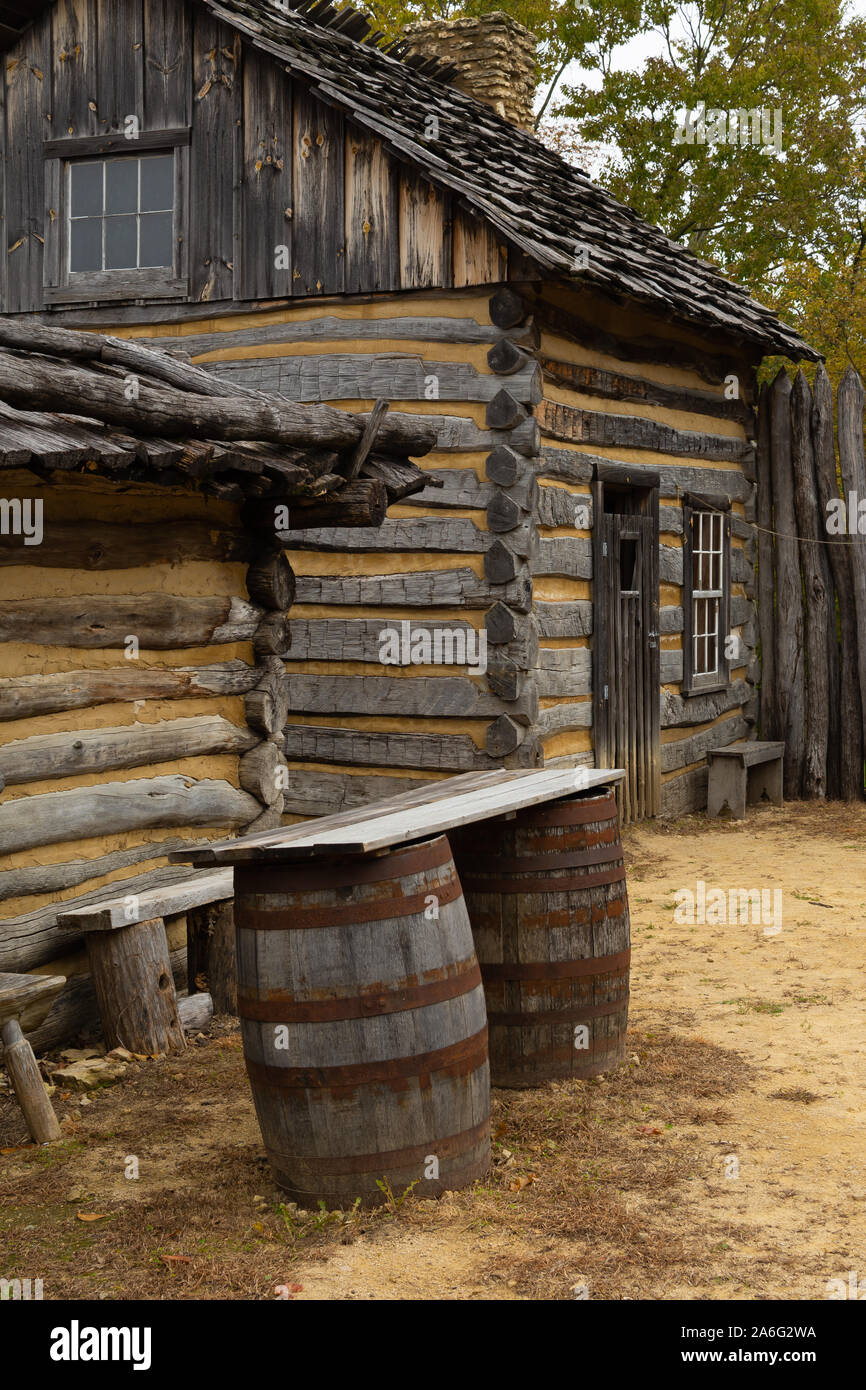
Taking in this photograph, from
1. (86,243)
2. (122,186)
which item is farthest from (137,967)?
(122,186)

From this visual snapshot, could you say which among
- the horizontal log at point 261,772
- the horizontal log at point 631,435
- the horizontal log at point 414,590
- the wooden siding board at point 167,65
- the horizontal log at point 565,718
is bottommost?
the horizontal log at point 261,772

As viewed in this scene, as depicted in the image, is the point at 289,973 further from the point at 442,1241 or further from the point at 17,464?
the point at 17,464

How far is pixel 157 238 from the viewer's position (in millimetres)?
9586

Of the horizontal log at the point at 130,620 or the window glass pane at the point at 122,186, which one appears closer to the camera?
the horizontal log at the point at 130,620

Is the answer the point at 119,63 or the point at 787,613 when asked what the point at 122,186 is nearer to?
the point at 119,63

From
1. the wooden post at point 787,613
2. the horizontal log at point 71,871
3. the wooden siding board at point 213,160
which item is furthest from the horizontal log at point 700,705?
the horizontal log at point 71,871

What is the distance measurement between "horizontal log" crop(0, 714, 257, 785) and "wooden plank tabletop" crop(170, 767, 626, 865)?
1.10 meters

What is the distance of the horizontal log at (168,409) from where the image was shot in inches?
179

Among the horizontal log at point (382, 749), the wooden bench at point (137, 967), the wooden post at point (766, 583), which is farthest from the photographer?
the wooden post at point (766, 583)

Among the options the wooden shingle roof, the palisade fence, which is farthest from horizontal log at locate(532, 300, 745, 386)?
the palisade fence

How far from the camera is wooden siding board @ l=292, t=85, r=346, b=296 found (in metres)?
8.92

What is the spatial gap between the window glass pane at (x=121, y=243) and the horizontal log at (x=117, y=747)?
15.4 ft

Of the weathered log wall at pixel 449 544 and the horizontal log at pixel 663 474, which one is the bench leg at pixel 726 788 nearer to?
the weathered log wall at pixel 449 544

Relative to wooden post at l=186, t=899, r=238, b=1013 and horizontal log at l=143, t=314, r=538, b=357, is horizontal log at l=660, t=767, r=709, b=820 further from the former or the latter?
wooden post at l=186, t=899, r=238, b=1013
